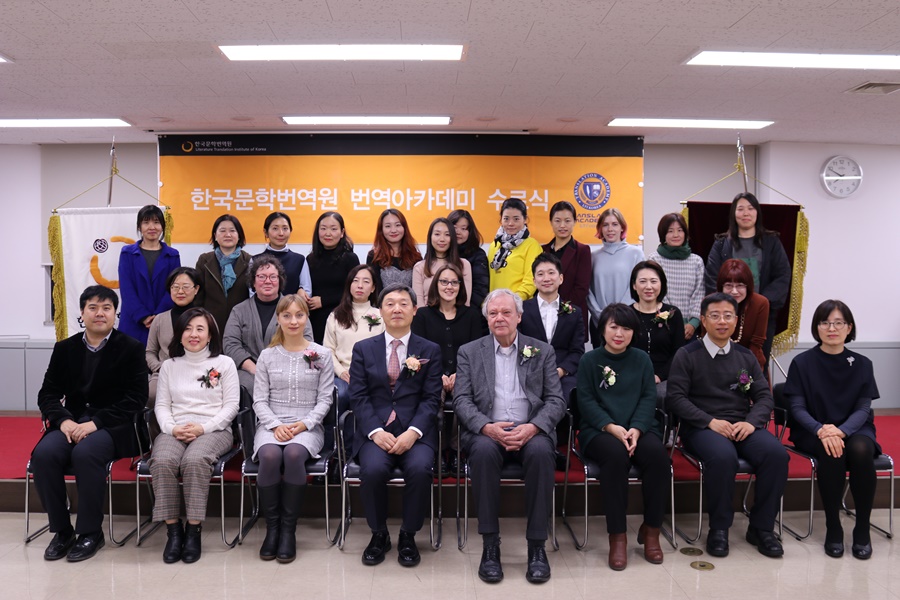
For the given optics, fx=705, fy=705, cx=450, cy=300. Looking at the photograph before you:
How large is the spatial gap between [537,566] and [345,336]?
1736mm

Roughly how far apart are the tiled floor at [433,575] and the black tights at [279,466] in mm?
394

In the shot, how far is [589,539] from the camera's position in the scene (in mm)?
3783

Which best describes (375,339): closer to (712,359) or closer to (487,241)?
(712,359)

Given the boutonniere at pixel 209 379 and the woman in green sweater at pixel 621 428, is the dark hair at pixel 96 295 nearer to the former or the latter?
the boutonniere at pixel 209 379

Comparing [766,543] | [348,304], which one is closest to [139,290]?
[348,304]

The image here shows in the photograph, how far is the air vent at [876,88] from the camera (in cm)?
502

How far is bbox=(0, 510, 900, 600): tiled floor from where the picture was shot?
314 cm

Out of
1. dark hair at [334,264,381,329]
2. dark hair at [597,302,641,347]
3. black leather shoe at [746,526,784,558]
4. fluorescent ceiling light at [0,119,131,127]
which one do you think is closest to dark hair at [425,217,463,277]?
dark hair at [334,264,381,329]

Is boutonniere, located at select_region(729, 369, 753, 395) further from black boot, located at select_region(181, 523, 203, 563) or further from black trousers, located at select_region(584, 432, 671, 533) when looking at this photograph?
black boot, located at select_region(181, 523, 203, 563)

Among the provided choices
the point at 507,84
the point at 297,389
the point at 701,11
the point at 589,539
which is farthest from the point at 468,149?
the point at 589,539

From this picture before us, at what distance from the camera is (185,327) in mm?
3801

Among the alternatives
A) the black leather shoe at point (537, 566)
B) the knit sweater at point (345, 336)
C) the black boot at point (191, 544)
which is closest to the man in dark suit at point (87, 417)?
the black boot at point (191, 544)

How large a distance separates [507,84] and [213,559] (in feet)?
11.8

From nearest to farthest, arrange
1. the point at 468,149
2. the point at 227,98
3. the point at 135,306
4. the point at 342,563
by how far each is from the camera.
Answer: the point at 342,563, the point at 135,306, the point at 227,98, the point at 468,149
